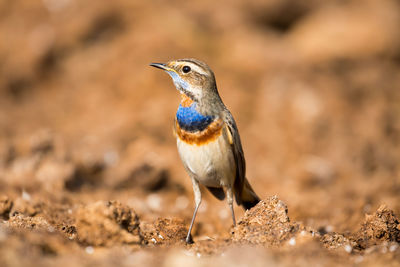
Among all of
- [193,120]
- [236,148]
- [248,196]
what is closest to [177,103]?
[248,196]

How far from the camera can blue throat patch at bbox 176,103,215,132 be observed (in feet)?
19.7

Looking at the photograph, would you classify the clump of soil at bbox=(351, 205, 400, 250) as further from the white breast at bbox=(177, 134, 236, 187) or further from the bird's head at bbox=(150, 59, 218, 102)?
the bird's head at bbox=(150, 59, 218, 102)

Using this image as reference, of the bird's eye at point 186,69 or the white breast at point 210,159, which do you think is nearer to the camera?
the white breast at point 210,159

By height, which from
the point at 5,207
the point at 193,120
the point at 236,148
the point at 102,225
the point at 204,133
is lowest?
the point at 5,207

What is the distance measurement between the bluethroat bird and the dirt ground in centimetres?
79

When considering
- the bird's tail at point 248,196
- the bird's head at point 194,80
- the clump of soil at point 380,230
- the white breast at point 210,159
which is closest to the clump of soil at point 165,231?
the white breast at point 210,159

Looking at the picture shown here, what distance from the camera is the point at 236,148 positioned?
6.25 meters

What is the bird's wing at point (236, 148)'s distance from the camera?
613cm

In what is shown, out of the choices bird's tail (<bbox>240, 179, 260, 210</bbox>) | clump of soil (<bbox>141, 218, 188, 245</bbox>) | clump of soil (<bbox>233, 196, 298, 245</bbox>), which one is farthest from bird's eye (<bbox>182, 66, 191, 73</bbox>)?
clump of soil (<bbox>233, 196, 298, 245</bbox>)

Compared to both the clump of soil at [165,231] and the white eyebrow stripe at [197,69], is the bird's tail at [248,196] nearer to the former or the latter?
the clump of soil at [165,231]

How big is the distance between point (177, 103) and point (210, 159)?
762 cm

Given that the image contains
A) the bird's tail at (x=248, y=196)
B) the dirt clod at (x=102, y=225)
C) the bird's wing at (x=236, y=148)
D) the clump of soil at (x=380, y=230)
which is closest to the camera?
the dirt clod at (x=102, y=225)

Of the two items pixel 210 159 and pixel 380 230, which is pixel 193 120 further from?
pixel 380 230

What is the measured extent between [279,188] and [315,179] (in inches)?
50.6
